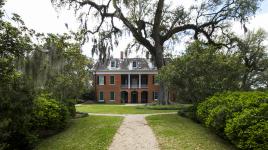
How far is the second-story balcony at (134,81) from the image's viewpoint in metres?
57.2

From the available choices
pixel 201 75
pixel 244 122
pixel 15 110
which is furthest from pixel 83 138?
pixel 201 75

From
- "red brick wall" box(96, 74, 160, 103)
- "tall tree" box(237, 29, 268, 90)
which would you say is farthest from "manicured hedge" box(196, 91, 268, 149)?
Answer: "red brick wall" box(96, 74, 160, 103)

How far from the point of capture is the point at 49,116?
15.7 metres

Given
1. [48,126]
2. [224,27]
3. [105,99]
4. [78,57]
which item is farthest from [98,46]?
[105,99]

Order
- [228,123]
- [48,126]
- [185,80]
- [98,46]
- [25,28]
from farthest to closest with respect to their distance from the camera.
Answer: [98,46] → [185,80] → [48,126] → [228,123] → [25,28]

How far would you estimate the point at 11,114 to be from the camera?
11344mm

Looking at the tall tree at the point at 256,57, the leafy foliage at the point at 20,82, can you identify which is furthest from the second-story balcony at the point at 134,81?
the leafy foliage at the point at 20,82

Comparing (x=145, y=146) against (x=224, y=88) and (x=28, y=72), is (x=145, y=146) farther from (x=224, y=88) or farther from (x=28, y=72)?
(x=224, y=88)

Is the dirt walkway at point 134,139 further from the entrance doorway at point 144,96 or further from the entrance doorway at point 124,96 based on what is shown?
the entrance doorway at point 144,96

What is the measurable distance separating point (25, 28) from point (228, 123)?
6819 millimetres

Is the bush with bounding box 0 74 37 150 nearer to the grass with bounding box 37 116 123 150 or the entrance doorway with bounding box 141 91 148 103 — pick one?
the grass with bounding box 37 116 123 150

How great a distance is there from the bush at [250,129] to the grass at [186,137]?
4.41ft

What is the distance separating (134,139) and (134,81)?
4398cm

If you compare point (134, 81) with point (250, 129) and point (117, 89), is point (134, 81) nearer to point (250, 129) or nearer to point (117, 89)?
point (117, 89)
